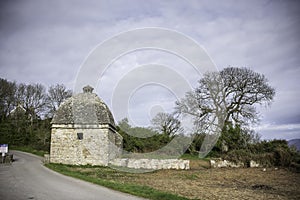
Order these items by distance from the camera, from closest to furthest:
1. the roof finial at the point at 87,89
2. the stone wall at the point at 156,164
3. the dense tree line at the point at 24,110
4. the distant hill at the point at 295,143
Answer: the stone wall at the point at 156,164, the distant hill at the point at 295,143, the roof finial at the point at 87,89, the dense tree line at the point at 24,110

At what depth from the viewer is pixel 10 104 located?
127 ft

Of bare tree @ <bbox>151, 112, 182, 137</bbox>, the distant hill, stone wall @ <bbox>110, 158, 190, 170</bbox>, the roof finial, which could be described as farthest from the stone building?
the distant hill

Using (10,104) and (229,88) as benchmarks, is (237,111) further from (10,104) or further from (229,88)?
(10,104)

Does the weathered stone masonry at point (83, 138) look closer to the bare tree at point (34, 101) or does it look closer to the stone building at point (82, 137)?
the stone building at point (82, 137)

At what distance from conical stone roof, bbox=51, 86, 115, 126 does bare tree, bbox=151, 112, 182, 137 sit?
8830 millimetres

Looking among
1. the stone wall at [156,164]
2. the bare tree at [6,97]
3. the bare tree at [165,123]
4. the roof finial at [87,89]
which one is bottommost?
the stone wall at [156,164]

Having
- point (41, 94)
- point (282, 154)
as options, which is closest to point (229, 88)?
point (282, 154)

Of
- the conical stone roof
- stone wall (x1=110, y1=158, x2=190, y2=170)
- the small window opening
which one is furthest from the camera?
the conical stone roof

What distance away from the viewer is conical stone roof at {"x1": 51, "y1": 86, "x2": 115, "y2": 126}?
1861 cm

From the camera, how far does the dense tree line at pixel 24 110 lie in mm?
35125

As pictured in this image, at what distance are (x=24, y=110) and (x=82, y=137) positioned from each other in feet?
86.2

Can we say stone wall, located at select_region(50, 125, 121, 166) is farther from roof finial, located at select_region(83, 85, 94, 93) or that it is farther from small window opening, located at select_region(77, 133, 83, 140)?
roof finial, located at select_region(83, 85, 94, 93)

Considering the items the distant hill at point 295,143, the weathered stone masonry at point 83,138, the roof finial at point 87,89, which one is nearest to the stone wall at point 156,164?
the weathered stone masonry at point 83,138

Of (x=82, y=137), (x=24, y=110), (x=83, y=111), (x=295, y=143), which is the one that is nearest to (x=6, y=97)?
(x=24, y=110)
